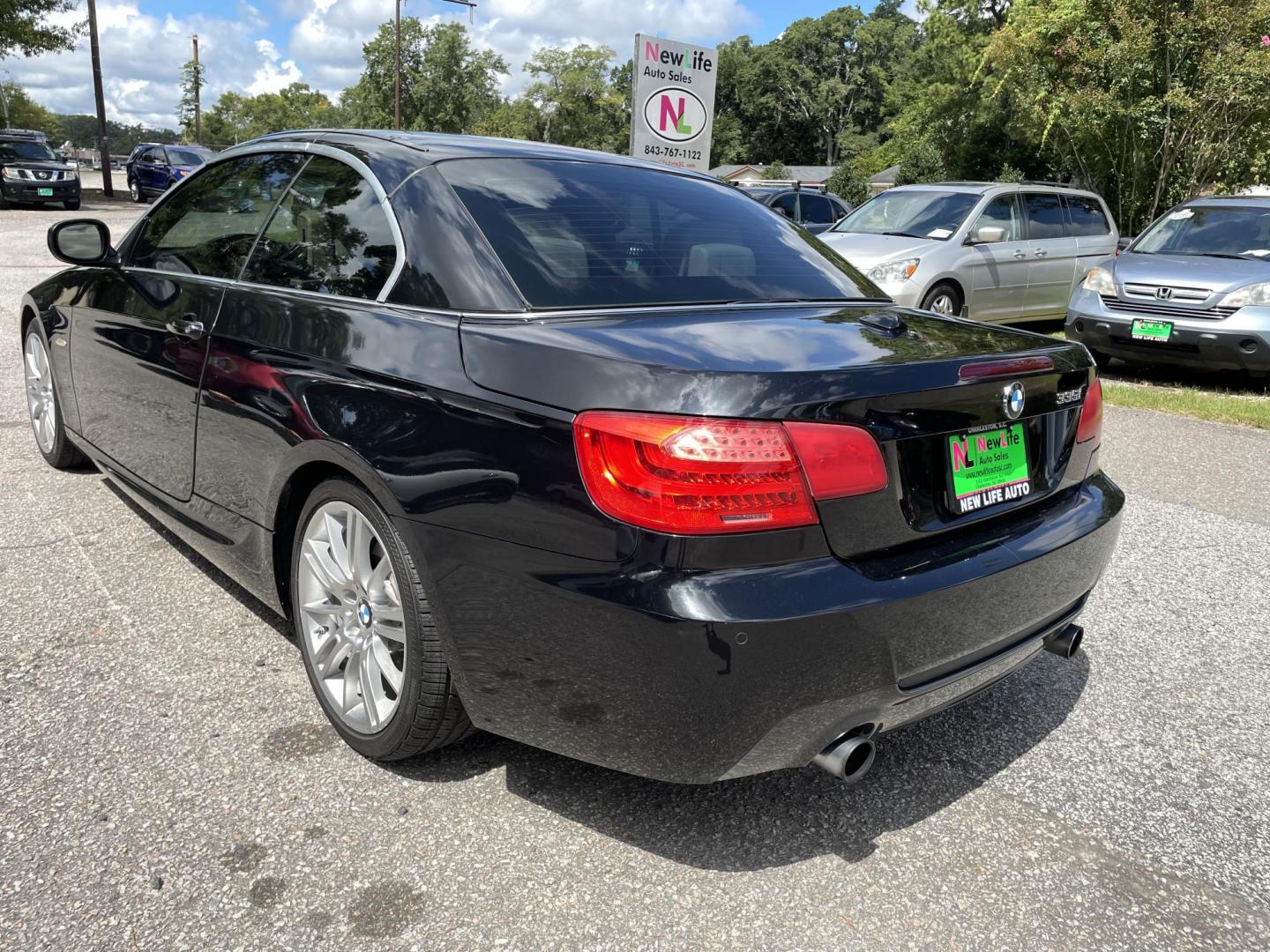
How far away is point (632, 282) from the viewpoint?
2.68 m

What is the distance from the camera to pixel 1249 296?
27.5ft

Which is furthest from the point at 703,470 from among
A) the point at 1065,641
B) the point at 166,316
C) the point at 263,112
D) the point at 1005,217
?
the point at 263,112

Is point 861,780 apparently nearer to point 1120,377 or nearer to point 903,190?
point 1120,377

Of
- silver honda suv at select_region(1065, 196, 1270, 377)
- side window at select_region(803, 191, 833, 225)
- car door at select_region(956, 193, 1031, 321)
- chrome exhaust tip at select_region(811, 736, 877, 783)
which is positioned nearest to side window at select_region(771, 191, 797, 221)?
side window at select_region(803, 191, 833, 225)

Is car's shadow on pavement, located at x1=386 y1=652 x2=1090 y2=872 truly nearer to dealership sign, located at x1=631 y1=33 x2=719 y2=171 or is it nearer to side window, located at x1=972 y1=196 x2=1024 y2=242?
side window, located at x1=972 y1=196 x2=1024 y2=242

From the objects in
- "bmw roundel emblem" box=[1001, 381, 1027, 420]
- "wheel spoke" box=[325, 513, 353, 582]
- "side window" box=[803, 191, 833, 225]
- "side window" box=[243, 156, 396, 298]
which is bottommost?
"wheel spoke" box=[325, 513, 353, 582]

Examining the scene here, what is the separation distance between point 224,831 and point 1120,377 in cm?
934

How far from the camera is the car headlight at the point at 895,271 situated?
9.78 meters

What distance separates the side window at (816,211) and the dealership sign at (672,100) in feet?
17.6

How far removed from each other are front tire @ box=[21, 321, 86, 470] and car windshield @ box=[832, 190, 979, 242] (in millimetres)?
8217

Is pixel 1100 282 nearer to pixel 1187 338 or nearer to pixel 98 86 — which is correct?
pixel 1187 338

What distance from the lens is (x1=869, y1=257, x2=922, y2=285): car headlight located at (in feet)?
32.1

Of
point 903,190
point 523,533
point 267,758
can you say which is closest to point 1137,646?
point 523,533

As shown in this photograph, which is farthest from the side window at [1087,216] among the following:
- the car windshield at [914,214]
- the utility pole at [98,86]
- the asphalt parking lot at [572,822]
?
the utility pole at [98,86]
